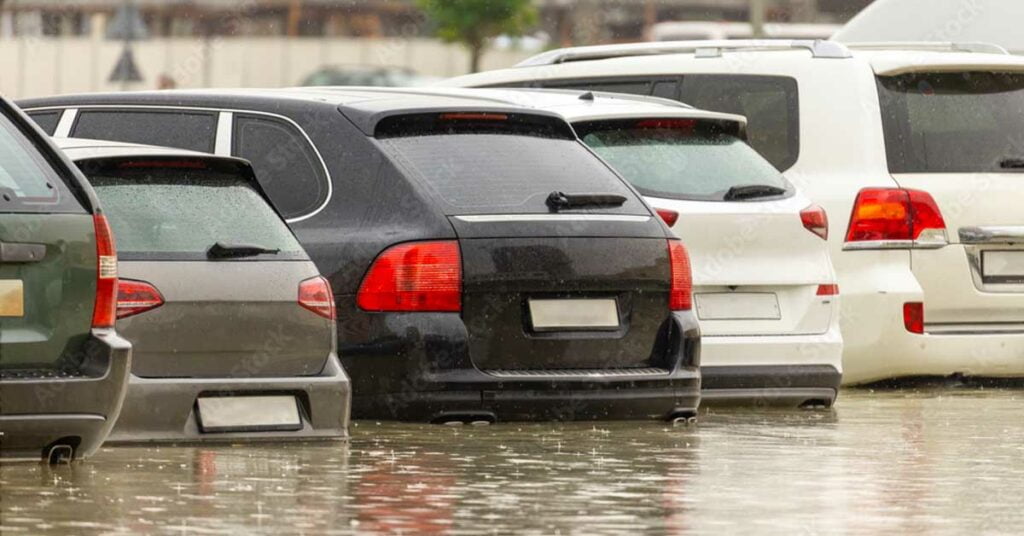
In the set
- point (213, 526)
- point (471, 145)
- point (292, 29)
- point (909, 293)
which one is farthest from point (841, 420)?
point (292, 29)

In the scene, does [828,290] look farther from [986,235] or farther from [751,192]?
[986,235]

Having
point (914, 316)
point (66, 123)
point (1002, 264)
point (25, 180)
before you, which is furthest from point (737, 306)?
point (25, 180)

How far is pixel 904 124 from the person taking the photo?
14.7m

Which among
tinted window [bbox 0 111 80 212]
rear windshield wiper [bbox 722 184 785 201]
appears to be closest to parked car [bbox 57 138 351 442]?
tinted window [bbox 0 111 80 212]

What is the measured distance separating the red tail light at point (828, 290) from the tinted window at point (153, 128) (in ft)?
9.86

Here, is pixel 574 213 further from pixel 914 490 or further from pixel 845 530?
pixel 845 530

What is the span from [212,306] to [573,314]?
1.85 metres

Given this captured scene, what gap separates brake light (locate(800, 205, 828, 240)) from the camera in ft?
44.0

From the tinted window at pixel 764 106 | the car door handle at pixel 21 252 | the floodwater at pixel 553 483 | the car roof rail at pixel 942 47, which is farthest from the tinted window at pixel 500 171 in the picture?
the car roof rail at pixel 942 47

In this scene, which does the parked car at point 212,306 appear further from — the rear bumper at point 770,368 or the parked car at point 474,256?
the rear bumper at point 770,368

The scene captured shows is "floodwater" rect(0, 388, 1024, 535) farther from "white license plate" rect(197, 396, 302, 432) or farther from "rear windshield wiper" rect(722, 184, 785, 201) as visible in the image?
"rear windshield wiper" rect(722, 184, 785, 201)

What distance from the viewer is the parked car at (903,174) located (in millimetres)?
14438

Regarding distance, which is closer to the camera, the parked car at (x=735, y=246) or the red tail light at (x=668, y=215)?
the red tail light at (x=668, y=215)

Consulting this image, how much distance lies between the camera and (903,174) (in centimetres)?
1459
